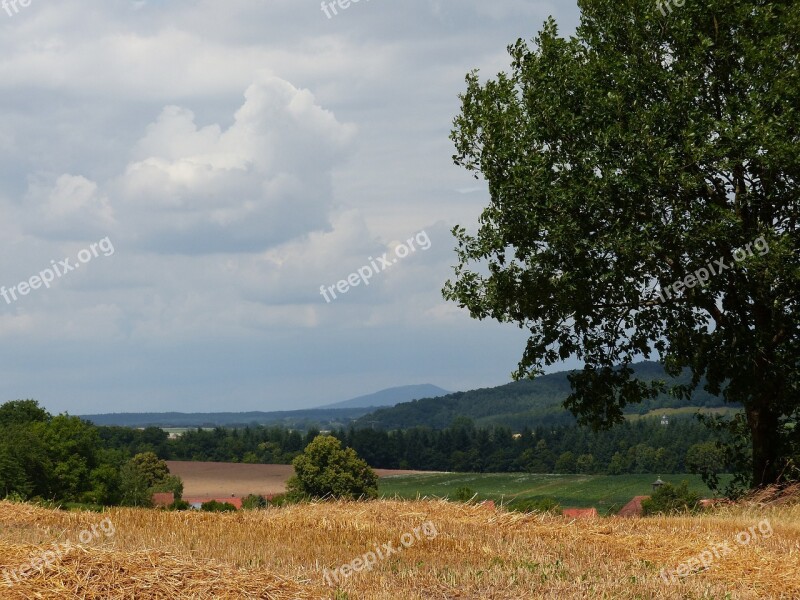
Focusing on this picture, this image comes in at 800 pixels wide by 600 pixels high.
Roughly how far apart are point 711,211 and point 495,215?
5561mm

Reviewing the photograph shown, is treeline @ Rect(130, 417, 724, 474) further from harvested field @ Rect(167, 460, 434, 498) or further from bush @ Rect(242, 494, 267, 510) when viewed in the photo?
bush @ Rect(242, 494, 267, 510)

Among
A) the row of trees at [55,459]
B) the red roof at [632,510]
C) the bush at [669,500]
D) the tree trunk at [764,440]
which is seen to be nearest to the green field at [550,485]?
the red roof at [632,510]

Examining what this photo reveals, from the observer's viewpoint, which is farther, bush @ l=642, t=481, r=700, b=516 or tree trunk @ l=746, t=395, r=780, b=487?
tree trunk @ l=746, t=395, r=780, b=487

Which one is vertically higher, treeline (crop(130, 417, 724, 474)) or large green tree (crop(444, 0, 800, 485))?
large green tree (crop(444, 0, 800, 485))

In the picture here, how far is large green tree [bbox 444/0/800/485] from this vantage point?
21.5 meters

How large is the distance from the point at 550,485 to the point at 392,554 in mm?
134086

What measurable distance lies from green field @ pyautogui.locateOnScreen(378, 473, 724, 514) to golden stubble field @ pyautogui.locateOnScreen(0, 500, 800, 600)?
9946cm

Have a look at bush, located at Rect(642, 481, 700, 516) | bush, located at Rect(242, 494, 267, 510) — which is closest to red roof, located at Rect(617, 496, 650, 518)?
bush, located at Rect(642, 481, 700, 516)

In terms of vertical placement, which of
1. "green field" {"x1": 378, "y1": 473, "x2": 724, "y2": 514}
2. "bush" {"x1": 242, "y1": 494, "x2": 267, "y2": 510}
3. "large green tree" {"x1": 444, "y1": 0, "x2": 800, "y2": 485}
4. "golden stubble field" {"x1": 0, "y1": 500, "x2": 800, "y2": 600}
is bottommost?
"green field" {"x1": 378, "y1": 473, "x2": 724, "y2": 514}

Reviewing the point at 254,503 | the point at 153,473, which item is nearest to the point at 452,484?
the point at 153,473

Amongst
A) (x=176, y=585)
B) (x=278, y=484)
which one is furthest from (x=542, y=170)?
(x=278, y=484)

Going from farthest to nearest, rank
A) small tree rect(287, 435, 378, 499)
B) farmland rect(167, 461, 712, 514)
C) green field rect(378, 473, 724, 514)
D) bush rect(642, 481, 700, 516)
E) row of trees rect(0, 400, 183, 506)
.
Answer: green field rect(378, 473, 724, 514)
farmland rect(167, 461, 712, 514)
small tree rect(287, 435, 378, 499)
row of trees rect(0, 400, 183, 506)
bush rect(642, 481, 700, 516)

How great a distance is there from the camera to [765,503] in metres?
19.9

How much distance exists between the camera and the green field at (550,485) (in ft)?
392
